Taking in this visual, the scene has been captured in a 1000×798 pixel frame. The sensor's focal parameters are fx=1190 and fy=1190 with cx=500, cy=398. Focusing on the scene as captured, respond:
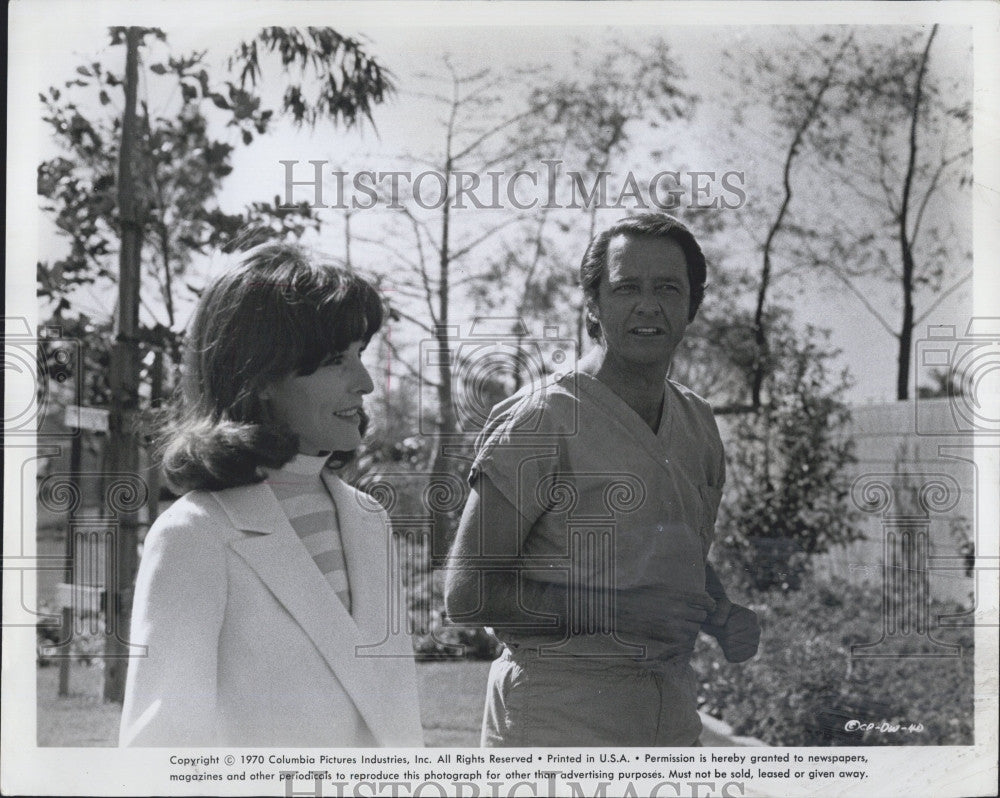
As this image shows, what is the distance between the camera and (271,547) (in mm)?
3213

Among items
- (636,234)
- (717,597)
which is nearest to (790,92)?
(636,234)

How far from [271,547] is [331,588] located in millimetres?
211

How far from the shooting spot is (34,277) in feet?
12.0

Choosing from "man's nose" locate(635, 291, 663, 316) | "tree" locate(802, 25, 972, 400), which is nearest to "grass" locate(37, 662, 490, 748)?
"man's nose" locate(635, 291, 663, 316)

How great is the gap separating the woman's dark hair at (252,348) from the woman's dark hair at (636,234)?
2.08 ft

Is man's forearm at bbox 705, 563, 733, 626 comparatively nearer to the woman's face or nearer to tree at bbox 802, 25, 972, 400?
tree at bbox 802, 25, 972, 400

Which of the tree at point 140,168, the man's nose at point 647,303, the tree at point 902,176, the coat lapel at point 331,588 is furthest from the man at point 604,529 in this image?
the tree at point 140,168

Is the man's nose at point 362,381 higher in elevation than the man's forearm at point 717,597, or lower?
higher

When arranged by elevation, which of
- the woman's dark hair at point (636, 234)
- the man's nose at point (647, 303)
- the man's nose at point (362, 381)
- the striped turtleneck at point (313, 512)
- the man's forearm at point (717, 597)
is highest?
the woman's dark hair at point (636, 234)

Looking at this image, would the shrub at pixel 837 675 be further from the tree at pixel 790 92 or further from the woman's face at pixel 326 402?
the woman's face at pixel 326 402

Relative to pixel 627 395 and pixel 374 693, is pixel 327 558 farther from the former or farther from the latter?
pixel 627 395

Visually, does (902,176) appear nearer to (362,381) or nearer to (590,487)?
(590,487)

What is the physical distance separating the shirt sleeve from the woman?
1.20ft

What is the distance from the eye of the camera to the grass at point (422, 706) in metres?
3.56
